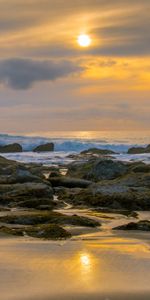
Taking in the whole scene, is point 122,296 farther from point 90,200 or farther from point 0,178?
point 0,178

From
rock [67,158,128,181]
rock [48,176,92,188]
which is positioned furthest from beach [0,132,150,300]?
rock [67,158,128,181]

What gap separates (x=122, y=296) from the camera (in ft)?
12.2

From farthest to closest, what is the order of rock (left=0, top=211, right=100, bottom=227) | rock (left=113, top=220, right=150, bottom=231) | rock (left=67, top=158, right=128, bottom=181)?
rock (left=67, top=158, right=128, bottom=181) < rock (left=0, top=211, right=100, bottom=227) < rock (left=113, top=220, right=150, bottom=231)

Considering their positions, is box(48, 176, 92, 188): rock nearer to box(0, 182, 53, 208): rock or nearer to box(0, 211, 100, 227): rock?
box(0, 182, 53, 208): rock

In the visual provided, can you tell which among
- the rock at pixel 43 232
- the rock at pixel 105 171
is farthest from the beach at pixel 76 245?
the rock at pixel 105 171

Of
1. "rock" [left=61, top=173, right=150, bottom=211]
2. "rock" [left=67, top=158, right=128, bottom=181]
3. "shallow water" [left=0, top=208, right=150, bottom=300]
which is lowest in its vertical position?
"shallow water" [left=0, top=208, right=150, bottom=300]

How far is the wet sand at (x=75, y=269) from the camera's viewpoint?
3.79m

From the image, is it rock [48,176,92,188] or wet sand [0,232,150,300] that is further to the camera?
Answer: rock [48,176,92,188]

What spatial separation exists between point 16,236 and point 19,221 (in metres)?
1.20

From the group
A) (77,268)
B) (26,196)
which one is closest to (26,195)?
(26,196)

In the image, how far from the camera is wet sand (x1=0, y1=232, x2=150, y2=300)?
3.79 metres

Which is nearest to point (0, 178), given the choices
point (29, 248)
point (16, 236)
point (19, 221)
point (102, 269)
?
point (19, 221)

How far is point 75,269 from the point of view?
4.43 meters

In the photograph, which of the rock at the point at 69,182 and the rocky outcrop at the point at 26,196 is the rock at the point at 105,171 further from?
the rocky outcrop at the point at 26,196
